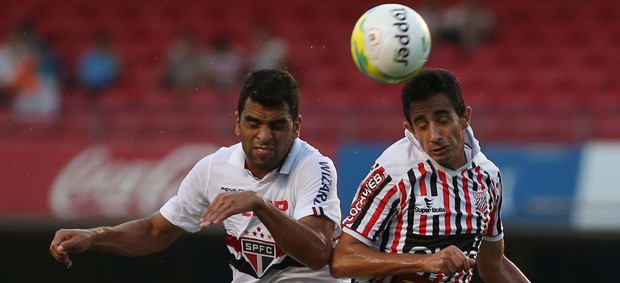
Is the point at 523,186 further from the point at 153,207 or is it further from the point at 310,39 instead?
the point at 310,39

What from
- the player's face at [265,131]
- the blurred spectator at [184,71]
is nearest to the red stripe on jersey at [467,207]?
the player's face at [265,131]

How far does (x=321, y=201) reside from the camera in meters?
5.71

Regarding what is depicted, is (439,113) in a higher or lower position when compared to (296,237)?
higher

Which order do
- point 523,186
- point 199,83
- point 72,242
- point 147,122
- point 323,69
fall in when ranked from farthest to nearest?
point 323,69 < point 199,83 < point 147,122 < point 523,186 < point 72,242

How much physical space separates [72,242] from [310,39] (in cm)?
1114

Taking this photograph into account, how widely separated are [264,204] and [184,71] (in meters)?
9.05

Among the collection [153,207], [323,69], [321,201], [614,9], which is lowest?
[321,201]

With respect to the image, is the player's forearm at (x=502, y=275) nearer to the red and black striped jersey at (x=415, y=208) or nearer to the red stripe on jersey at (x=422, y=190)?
the red and black striped jersey at (x=415, y=208)

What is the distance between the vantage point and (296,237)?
537 centimetres

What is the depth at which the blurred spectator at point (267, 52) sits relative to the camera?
45.6 feet

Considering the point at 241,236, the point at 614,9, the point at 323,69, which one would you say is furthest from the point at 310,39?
the point at 241,236

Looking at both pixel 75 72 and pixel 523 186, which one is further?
pixel 75 72

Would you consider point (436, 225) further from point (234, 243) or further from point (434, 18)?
point (434, 18)

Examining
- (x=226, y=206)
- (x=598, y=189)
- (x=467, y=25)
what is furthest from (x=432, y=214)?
(x=467, y=25)
